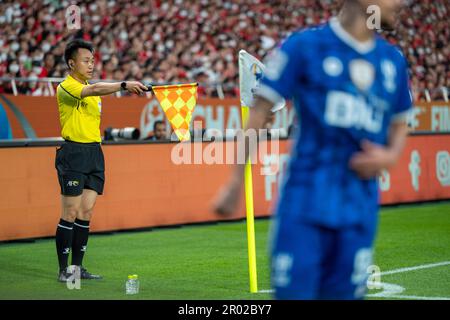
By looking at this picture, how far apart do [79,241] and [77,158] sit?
2.85ft

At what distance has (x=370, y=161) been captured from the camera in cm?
400

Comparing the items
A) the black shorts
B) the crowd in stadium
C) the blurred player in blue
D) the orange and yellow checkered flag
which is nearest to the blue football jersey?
the blurred player in blue

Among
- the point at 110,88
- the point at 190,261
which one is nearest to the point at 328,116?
the point at 110,88

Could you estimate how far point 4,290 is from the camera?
8.66 meters

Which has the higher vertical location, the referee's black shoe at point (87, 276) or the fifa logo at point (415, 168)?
the fifa logo at point (415, 168)

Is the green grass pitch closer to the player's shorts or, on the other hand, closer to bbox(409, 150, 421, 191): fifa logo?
→ bbox(409, 150, 421, 191): fifa logo

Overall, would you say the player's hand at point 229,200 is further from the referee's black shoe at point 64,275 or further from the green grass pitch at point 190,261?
the referee's black shoe at point 64,275

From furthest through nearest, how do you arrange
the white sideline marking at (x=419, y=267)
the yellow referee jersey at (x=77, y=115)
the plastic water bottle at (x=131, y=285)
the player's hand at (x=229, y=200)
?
the white sideline marking at (x=419, y=267)
the yellow referee jersey at (x=77, y=115)
the plastic water bottle at (x=131, y=285)
the player's hand at (x=229, y=200)

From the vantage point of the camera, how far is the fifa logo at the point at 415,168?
59.6 ft

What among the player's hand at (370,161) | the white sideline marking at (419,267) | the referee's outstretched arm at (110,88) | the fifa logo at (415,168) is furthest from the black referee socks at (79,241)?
the fifa logo at (415,168)

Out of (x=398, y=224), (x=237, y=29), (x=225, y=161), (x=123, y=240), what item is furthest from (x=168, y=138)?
(x=237, y=29)

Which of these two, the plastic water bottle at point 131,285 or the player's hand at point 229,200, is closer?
the player's hand at point 229,200

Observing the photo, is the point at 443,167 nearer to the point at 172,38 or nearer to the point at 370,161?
the point at 172,38

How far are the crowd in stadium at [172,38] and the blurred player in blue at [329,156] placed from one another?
12982mm
